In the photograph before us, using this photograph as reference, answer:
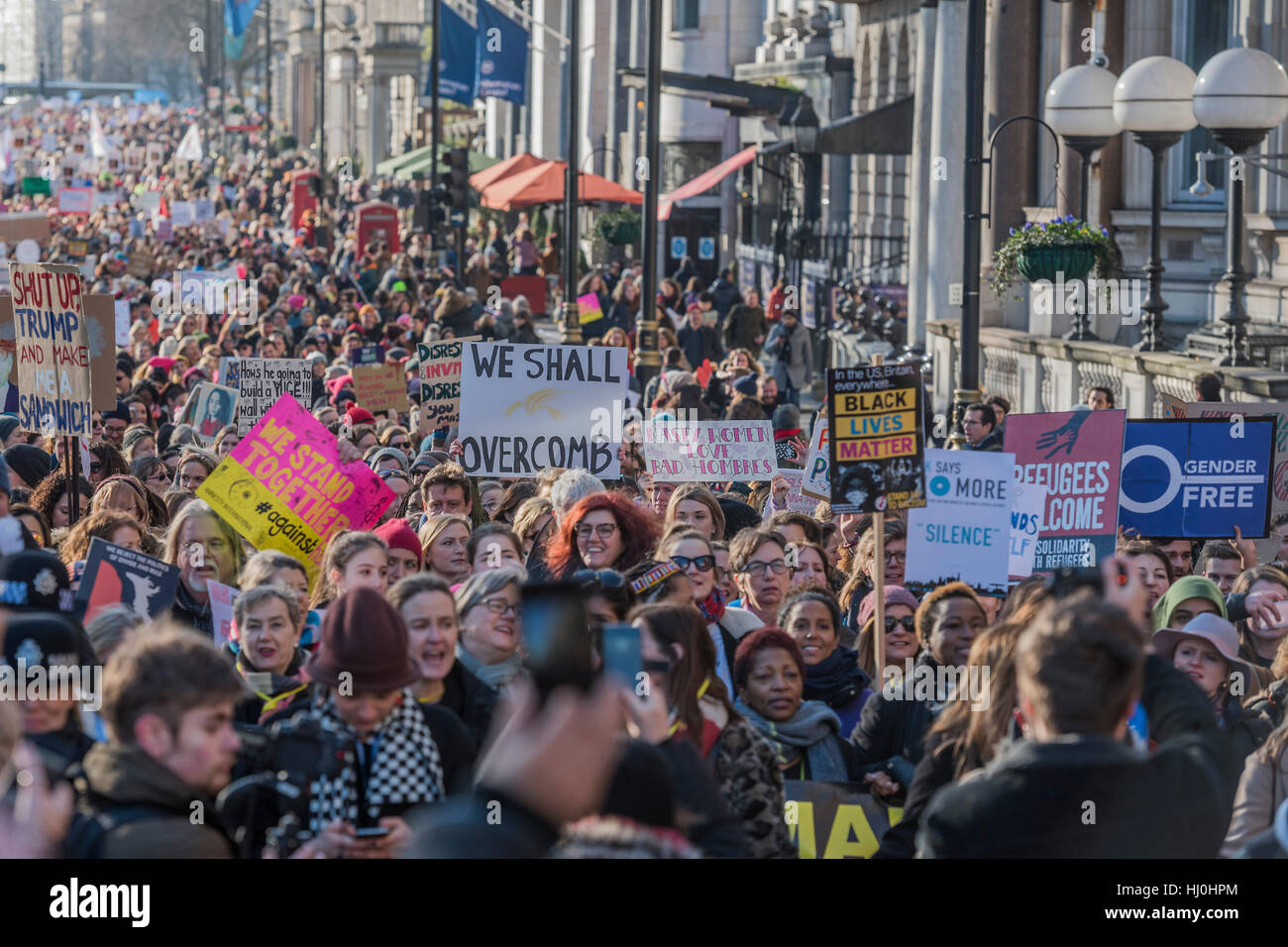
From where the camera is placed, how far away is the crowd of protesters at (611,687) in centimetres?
446

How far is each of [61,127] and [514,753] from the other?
12150cm

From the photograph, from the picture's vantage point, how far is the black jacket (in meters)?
4.46

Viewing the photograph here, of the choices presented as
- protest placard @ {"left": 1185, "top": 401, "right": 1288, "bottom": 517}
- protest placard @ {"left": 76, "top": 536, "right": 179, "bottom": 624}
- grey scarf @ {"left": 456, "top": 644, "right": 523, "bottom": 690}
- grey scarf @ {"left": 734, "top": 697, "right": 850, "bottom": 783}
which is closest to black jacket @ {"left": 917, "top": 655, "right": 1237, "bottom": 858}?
grey scarf @ {"left": 734, "top": 697, "right": 850, "bottom": 783}

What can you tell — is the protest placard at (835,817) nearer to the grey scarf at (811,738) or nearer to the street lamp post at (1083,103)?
the grey scarf at (811,738)

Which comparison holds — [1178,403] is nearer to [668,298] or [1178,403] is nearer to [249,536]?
[249,536]

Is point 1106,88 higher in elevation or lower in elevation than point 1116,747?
higher

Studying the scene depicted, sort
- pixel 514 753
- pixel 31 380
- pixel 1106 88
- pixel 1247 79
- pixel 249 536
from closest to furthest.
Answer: pixel 514 753 < pixel 249 536 < pixel 31 380 < pixel 1247 79 < pixel 1106 88

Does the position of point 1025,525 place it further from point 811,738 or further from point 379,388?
point 379,388

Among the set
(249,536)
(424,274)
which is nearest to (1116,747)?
(249,536)

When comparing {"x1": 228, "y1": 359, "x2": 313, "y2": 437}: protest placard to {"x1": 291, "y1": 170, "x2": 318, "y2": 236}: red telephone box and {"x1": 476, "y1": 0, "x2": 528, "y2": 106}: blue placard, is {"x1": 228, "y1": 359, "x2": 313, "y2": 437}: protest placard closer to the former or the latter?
{"x1": 476, "y1": 0, "x2": 528, "y2": 106}: blue placard

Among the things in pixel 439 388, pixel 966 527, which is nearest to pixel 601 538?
pixel 966 527

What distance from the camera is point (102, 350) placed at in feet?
39.6

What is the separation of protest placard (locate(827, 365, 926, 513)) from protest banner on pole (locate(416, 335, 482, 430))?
→ 6082mm

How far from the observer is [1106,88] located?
713 inches
